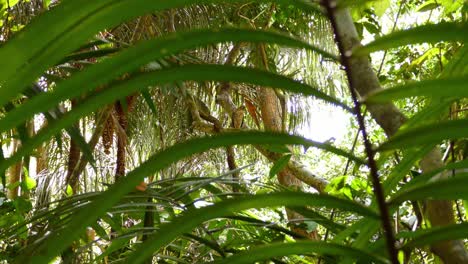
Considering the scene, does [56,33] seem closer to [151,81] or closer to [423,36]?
[151,81]

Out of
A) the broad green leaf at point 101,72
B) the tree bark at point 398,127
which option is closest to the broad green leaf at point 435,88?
the broad green leaf at point 101,72

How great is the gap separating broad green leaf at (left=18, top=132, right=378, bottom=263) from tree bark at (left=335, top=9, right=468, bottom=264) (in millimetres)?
328

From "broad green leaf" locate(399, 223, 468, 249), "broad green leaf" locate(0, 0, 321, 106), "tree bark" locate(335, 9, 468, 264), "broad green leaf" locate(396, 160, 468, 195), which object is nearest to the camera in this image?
"broad green leaf" locate(0, 0, 321, 106)

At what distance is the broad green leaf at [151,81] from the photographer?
1.24 feet

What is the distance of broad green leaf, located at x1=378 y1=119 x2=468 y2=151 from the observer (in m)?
0.42

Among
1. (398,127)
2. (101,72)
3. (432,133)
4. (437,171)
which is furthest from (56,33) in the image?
(398,127)

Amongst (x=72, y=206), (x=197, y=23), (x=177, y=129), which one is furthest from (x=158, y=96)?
(x=72, y=206)

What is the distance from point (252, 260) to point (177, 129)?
403cm

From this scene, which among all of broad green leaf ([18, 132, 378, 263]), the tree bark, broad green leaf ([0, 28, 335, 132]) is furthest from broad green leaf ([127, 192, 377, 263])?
the tree bark

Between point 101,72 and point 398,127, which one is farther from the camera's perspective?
point 398,127

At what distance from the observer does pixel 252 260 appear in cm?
43

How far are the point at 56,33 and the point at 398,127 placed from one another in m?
0.64

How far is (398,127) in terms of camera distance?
89cm

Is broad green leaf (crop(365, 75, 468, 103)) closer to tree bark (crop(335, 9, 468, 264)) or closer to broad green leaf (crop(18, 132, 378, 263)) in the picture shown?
broad green leaf (crop(18, 132, 378, 263))
